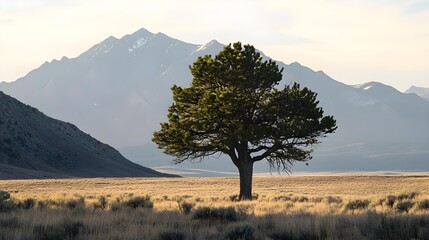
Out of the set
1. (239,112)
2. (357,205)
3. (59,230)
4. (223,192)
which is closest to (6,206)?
(59,230)

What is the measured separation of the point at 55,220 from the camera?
16234mm

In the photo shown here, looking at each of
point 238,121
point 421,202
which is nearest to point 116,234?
point 421,202

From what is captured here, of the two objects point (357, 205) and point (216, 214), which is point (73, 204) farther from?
point (357, 205)

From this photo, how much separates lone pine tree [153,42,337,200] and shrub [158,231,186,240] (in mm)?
17357

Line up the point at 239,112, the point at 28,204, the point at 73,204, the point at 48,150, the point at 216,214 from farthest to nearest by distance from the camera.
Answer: the point at 48,150
the point at 239,112
the point at 73,204
the point at 28,204
the point at 216,214

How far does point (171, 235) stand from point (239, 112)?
1979cm

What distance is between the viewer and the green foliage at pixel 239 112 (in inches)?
1265

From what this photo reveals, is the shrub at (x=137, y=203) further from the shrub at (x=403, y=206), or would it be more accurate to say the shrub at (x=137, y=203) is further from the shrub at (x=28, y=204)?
the shrub at (x=403, y=206)

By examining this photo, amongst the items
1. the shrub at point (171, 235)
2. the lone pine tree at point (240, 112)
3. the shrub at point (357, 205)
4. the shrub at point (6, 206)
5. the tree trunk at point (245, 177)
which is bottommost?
the shrub at point (171, 235)

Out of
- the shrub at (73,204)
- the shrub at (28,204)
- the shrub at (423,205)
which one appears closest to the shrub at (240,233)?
the shrub at (73,204)

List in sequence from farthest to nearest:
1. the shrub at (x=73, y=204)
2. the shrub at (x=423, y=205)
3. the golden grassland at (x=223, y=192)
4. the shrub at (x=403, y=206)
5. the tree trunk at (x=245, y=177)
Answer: the tree trunk at (x=245, y=177) → the golden grassland at (x=223, y=192) → the shrub at (x=73, y=204) → the shrub at (x=423, y=205) → the shrub at (x=403, y=206)

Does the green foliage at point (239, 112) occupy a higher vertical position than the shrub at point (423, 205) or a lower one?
higher

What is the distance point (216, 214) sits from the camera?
57.7ft

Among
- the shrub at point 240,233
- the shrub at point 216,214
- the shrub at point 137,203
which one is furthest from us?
the shrub at point 137,203
